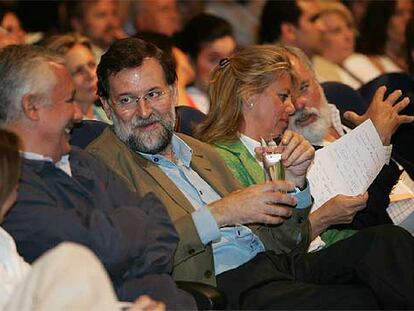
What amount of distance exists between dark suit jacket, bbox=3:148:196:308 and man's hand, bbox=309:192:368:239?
0.86 metres

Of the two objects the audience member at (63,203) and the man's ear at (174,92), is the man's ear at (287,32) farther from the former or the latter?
the audience member at (63,203)

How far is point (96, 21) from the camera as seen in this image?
7055 mm

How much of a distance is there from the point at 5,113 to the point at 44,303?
792 millimetres

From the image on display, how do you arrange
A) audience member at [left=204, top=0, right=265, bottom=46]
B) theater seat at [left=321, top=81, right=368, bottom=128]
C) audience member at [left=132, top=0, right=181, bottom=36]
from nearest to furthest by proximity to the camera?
theater seat at [left=321, top=81, right=368, bottom=128], audience member at [left=132, top=0, right=181, bottom=36], audience member at [left=204, top=0, right=265, bottom=46]

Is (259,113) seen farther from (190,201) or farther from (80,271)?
(80,271)

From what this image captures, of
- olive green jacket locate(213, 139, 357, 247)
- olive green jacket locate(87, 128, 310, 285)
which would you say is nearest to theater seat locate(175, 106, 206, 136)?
olive green jacket locate(213, 139, 357, 247)

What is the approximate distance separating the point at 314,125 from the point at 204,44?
6.23 ft

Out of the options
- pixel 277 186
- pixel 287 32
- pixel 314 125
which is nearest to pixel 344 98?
pixel 314 125

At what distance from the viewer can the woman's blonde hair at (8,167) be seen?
9.42 ft

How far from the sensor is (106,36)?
7.07m

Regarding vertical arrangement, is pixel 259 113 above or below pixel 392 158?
above

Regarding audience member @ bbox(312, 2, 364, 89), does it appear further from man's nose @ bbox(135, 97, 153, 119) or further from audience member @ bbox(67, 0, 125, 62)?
man's nose @ bbox(135, 97, 153, 119)

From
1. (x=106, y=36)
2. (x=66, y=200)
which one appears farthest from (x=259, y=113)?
(x=106, y=36)

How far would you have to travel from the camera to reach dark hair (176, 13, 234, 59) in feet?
21.1
